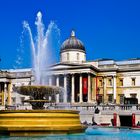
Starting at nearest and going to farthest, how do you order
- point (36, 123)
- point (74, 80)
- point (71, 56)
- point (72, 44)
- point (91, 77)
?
point (36, 123)
point (91, 77)
point (74, 80)
point (71, 56)
point (72, 44)

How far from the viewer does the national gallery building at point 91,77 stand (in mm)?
78188

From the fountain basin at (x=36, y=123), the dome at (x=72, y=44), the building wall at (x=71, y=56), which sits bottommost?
the fountain basin at (x=36, y=123)

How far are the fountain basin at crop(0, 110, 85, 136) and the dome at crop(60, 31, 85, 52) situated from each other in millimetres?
56899

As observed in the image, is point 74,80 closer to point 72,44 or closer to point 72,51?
point 72,51

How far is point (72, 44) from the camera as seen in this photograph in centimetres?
8281

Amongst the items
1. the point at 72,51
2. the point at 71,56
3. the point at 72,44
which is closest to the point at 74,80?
the point at 71,56

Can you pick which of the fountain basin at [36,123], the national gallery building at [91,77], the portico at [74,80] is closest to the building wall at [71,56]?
the national gallery building at [91,77]

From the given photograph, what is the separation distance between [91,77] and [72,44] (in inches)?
308

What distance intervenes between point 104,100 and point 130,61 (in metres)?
→ 8.54

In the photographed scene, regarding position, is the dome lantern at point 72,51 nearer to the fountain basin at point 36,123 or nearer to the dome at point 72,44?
the dome at point 72,44

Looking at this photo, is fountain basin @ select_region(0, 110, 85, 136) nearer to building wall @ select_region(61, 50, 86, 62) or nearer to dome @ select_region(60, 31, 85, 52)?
building wall @ select_region(61, 50, 86, 62)

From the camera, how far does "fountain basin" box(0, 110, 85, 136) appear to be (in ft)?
79.8

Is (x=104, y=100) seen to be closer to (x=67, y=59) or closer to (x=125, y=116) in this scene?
(x=67, y=59)

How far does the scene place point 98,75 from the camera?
8162 cm
